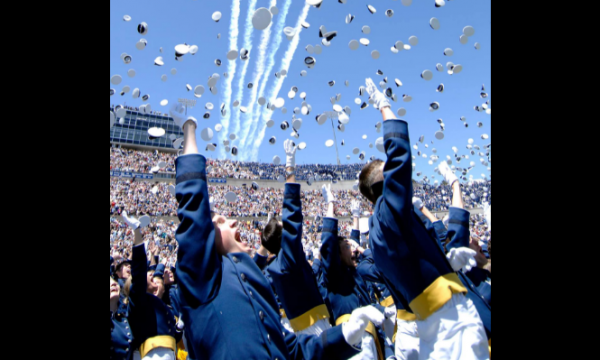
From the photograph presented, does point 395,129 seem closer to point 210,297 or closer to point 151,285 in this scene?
point 210,297

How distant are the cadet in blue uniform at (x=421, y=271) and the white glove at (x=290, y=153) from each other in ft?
4.67

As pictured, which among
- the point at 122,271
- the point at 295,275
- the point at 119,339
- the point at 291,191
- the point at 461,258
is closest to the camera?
the point at 461,258

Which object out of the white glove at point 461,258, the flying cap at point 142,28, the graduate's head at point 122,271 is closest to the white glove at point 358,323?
the white glove at point 461,258

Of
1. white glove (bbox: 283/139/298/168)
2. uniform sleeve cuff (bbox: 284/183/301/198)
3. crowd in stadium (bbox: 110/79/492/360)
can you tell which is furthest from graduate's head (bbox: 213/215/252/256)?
white glove (bbox: 283/139/298/168)

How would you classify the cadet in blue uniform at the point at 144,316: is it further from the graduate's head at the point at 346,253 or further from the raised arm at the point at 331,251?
the graduate's head at the point at 346,253

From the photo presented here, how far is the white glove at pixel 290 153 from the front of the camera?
3.40 metres

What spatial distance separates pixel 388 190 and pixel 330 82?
783 cm

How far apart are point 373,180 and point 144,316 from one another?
7.92 ft

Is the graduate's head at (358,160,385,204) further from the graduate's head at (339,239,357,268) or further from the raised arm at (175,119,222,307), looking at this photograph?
the graduate's head at (339,239,357,268)

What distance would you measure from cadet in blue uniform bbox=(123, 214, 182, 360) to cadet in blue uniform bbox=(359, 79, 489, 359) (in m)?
2.20

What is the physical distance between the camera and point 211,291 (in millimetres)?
1644

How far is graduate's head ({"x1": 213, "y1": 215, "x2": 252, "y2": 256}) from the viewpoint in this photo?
201 centimetres

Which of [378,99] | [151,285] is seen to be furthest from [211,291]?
[151,285]
